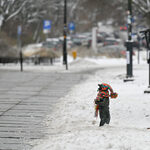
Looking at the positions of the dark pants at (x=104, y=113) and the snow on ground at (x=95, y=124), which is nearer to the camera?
the snow on ground at (x=95, y=124)

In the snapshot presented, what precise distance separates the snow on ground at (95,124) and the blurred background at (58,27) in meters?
18.9

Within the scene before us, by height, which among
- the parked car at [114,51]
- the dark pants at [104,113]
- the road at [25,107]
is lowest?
the road at [25,107]

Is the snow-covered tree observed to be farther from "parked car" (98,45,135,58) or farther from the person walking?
the person walking

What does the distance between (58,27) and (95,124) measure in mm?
61508

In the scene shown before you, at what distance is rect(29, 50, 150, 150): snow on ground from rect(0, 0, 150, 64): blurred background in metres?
18.9

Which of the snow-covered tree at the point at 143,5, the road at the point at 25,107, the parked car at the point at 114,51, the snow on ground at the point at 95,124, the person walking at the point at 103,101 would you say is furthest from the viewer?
the parked car at the point at 114,51

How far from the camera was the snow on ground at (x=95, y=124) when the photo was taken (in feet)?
22.6

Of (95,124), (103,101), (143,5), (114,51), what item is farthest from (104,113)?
(114,51)

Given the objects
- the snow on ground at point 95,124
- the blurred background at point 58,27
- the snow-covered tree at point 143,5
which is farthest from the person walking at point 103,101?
the snow-covered tree at point 143,5

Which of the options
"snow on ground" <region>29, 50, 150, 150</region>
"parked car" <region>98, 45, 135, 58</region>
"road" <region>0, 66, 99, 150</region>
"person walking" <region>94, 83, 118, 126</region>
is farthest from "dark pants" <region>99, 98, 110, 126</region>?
"parked car" <region>98, 45, 135, 58</region>

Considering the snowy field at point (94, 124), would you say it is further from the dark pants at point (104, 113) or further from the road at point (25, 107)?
the road at point (25, 107)

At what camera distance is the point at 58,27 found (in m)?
70.2

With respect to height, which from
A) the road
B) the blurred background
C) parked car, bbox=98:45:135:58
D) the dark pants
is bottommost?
the road

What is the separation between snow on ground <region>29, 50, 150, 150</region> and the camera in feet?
22.6
